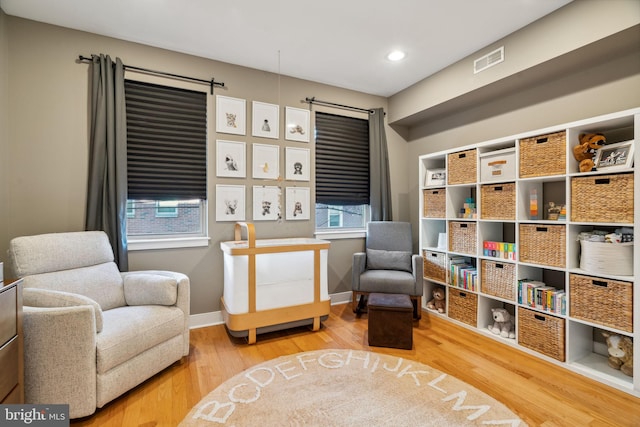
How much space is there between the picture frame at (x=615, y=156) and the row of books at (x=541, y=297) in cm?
97

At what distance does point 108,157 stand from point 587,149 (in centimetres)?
373

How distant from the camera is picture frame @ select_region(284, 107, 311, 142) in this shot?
11.1 ft

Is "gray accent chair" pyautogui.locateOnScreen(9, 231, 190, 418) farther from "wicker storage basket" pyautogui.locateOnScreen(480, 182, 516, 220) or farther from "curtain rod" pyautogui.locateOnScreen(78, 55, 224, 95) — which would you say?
"wicker storage basket" pyautogui.locateOnScreen(480, 182, 516, 220)

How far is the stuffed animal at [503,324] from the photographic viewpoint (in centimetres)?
267

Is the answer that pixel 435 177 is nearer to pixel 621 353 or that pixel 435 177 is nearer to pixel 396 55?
pixel 396 55

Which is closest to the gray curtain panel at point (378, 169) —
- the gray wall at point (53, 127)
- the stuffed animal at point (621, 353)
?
the gray wall at point (53, 127)

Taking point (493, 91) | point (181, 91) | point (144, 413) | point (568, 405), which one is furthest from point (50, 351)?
point (493, 91)

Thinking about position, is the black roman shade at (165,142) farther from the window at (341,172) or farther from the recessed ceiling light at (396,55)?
the recessed ceiling light at (396,55)

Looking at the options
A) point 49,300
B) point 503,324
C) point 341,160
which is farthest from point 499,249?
point 49,300

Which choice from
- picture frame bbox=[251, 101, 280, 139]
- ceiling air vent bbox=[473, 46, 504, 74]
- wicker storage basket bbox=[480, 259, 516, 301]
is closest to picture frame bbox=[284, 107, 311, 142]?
picture frame bbox=[251, 101, 280, 139]

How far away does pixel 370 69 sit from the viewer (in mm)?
3238

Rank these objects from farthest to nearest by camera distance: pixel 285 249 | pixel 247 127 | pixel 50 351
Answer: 1. pixel 247 127
2. pixel 285 249
3. pixel 50 351

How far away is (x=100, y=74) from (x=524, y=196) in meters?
3.75

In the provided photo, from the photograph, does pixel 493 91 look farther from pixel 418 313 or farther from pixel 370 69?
pixel 418 313
